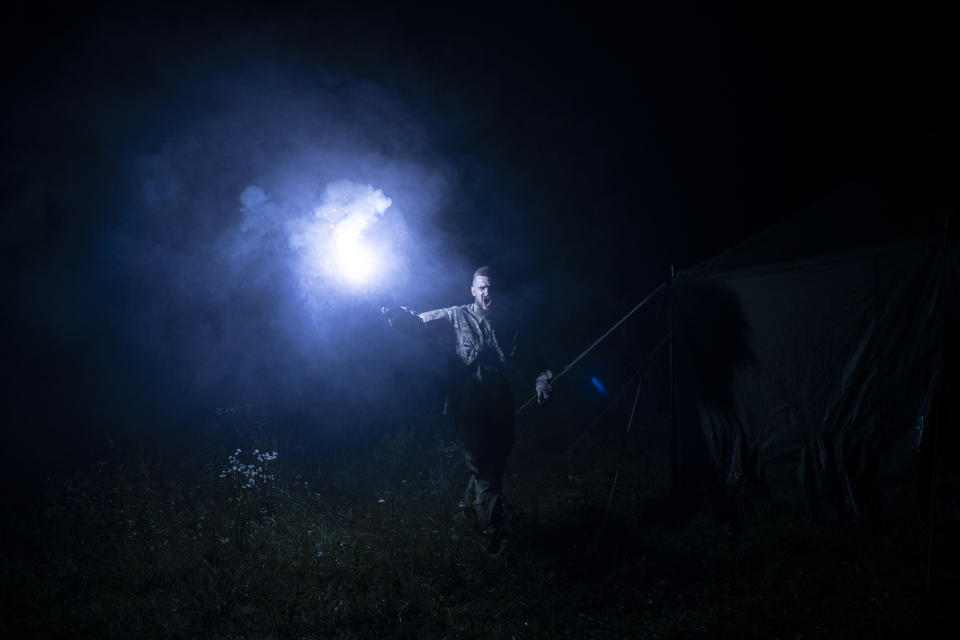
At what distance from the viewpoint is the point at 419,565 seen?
12.6ft

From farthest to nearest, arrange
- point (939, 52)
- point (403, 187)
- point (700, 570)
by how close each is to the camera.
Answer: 1. point (939, 52)
2. point (403, 187)
3. point (700, 570)

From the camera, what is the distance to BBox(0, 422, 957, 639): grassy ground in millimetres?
3230

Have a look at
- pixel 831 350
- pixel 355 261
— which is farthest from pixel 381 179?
pixel 831 350

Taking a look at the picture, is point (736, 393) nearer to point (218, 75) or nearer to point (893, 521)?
point (893, 521)

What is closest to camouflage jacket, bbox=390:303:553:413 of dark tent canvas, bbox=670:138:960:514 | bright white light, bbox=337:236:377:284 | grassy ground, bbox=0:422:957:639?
bright white light, bbox=337:236:377:284

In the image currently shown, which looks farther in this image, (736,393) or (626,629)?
(736,393)

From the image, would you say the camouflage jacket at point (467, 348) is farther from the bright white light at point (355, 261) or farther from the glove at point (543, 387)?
the bright white light at point (355, 261)

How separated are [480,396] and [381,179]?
12.5 ft

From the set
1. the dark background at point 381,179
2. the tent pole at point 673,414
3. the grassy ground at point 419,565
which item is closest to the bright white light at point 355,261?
the dark background at point 381,179

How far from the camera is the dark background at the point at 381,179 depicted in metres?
6.16

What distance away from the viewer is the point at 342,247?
4215 mm

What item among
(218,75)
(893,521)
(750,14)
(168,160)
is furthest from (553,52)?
(893,521)

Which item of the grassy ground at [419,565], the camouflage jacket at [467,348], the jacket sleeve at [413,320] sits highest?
the jacket sleeve at [413,320]

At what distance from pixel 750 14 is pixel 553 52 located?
3231 mm
